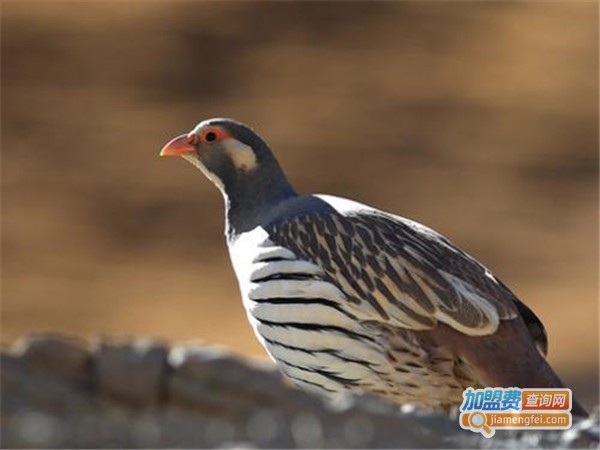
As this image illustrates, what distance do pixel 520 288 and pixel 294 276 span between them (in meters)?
14.1

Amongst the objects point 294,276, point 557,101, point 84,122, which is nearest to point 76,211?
point 84,122

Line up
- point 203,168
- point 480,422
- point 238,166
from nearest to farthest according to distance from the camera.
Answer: point 480,422 → point 238,166 → point 203,168

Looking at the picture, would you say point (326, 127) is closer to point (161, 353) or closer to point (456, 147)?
point (456, 147)

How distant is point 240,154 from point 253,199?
35cm

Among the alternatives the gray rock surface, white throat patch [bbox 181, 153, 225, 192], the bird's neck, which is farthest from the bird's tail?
white throat patch [bbox 181, 153, 225, 192]

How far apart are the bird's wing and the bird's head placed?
99 cm

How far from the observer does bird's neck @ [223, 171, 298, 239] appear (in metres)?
11.2

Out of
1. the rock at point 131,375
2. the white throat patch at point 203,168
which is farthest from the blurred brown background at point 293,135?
the rock at point 131,375

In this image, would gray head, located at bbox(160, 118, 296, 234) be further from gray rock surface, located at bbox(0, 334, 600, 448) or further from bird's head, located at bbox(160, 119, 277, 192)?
gray rock surface, located at bbox(0, 334, 600, 448)

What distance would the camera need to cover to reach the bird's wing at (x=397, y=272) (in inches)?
389

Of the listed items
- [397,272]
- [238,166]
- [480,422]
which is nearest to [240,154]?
[238,166]

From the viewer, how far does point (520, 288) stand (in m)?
23.9

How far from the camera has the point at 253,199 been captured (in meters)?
11.3

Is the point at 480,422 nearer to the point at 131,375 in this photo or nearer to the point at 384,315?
the point at 384,315
